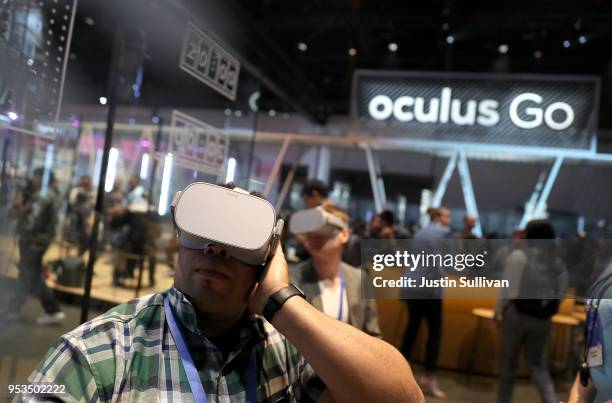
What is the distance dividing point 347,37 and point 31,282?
5710mm

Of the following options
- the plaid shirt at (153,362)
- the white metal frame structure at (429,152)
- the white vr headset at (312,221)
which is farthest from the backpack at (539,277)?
the white metal frame structure at (429,152)

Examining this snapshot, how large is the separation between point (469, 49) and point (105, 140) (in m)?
6.73

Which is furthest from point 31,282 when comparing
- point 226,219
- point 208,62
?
point 226,219

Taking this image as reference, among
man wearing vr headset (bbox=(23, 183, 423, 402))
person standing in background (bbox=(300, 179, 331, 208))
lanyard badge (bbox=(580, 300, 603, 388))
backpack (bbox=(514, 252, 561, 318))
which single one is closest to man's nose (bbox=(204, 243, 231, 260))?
man wearing vr headset (bbox=(23, 183, 423, 402))

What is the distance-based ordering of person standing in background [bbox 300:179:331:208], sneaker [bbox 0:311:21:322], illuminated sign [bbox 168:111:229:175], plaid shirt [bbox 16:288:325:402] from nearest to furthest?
plaid shirt [bbox 16:288:325:402], sneaker [bbox 0:311:21:322], illuminated sign [bbox 168:111:229:175], person standing in background [bbox 300:179:331:208]

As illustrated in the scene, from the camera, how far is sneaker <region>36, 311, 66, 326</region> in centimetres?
193

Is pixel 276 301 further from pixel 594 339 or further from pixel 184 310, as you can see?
pixel 594 339

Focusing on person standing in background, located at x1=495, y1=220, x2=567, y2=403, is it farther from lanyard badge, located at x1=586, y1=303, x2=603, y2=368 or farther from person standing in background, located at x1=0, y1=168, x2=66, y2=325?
person standing in background, located at x1=0, y1=168, x2=66, y2=325

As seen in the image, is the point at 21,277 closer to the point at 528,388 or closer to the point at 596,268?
the point at 596,268

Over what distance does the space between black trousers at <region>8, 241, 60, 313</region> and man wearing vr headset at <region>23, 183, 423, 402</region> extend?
1.24m

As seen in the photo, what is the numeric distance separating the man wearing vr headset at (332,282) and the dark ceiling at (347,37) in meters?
1.01

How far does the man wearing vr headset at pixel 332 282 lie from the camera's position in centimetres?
194

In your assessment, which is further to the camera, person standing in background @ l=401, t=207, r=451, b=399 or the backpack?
person standing in background @ l=401, t=207, r=451, b=399

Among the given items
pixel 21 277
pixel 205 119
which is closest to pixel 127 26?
pixel 205 119
